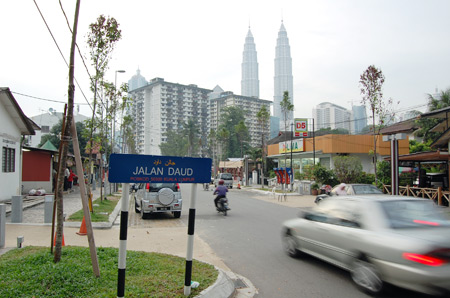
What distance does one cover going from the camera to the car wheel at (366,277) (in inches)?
203

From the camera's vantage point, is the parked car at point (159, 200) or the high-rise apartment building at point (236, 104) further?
the high-rise apartment building at point (236, 104)

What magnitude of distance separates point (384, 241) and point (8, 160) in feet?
63.0

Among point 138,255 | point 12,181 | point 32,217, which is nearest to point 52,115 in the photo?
point 12,181

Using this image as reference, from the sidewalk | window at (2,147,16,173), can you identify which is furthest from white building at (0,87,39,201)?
the sidewalk

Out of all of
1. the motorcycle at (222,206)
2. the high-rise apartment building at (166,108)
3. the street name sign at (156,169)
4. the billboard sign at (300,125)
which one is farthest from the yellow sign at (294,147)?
the high-rise apartment building at (166,108)

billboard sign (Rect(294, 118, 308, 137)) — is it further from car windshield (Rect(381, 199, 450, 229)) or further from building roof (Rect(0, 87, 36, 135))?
car windshield (Rect(381, 199, 450, 229))

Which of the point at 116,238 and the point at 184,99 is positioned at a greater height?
the point at 184,99

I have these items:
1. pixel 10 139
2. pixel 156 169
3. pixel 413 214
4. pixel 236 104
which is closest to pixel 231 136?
pixel 236 104

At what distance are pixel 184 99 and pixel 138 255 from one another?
124604mm

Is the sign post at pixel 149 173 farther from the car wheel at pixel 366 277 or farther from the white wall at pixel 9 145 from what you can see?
the white wall at pixel 9 145

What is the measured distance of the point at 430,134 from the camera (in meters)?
32.2

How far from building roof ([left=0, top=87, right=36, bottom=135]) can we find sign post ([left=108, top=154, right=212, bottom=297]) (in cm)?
1564

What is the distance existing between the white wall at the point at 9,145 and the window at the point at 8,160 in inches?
7.5

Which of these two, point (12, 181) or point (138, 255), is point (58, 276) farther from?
point (12, 181)
